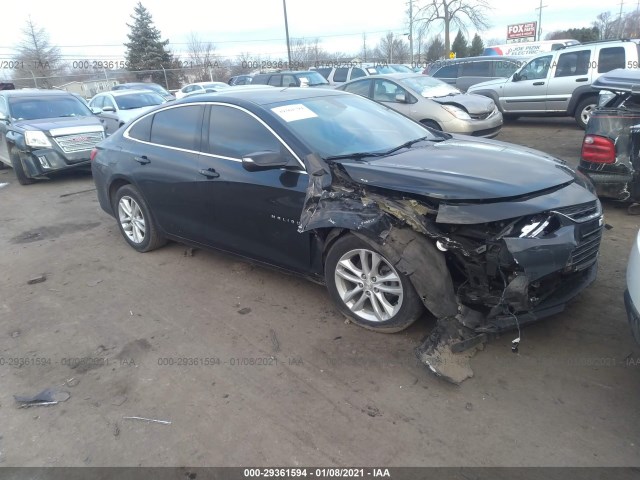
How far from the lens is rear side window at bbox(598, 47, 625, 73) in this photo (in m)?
10.6

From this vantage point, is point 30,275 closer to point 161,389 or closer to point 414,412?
point 161,389

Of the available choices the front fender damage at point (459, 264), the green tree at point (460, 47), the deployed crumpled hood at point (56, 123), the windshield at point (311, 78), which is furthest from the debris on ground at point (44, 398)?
the green tree at point (460, 47)

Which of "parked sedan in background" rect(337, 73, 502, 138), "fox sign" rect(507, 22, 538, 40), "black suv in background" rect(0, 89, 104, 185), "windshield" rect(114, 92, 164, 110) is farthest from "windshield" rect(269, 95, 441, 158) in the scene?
"fox sign" rect(507, 22, 538, 40)

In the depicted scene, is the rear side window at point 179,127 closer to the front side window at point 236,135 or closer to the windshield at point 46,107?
the front side window at point 236,135

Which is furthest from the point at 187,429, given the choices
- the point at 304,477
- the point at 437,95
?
the point at 437,95

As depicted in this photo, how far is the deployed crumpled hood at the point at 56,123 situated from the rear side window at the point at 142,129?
497 centimetres

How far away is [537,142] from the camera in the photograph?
33.5ft

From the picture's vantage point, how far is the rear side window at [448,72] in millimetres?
15641

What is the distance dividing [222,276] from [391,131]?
211 cm

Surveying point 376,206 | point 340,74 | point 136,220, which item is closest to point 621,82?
point 376,206

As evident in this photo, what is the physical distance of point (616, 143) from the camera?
511 centimetres

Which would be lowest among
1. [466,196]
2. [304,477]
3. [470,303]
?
[304,477]

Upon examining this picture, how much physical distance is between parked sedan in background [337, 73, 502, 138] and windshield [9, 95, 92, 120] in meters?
6.17

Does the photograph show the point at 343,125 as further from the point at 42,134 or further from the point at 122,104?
the point at 122,104
